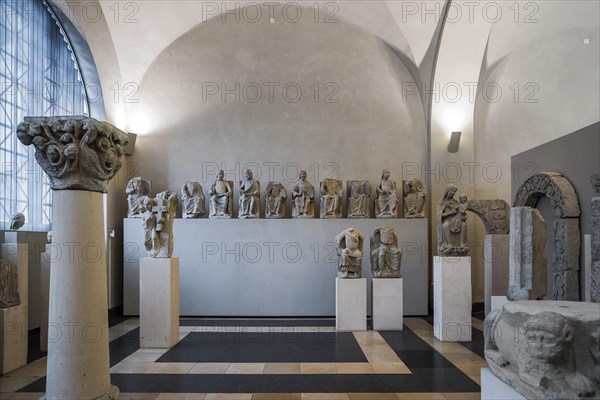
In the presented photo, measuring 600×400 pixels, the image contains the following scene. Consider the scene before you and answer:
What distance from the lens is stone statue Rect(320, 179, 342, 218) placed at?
10184mm

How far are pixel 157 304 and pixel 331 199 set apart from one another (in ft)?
15.2

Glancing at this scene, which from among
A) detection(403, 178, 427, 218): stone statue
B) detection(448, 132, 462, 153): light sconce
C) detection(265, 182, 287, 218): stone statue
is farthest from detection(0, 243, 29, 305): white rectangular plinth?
detection(448, 132, 462, 153): light sconce

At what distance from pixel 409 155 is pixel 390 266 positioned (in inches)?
134

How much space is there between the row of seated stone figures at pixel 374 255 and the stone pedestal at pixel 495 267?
179 cm

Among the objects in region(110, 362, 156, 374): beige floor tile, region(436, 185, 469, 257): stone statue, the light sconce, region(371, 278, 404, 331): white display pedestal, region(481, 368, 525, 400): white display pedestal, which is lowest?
region(110, 362, 156, 374): beige floor tile

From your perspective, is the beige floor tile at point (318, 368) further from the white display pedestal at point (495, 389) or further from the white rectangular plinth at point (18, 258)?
the white rectangular plinth at point (18, 258)

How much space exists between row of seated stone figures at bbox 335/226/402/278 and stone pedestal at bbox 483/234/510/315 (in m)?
1.79

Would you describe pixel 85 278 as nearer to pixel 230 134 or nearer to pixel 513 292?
pixel 513 292

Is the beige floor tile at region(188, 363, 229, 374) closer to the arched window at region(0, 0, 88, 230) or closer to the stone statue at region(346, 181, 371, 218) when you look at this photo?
the arched window at region(0, 0, 88, 230)

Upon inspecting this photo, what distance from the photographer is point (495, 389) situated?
3.72 m

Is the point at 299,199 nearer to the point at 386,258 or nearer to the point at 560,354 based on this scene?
the point at 386,258

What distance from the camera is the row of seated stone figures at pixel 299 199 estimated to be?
10.1 m

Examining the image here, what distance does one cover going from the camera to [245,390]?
5.12m

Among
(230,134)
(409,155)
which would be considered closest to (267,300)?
(230,134)
